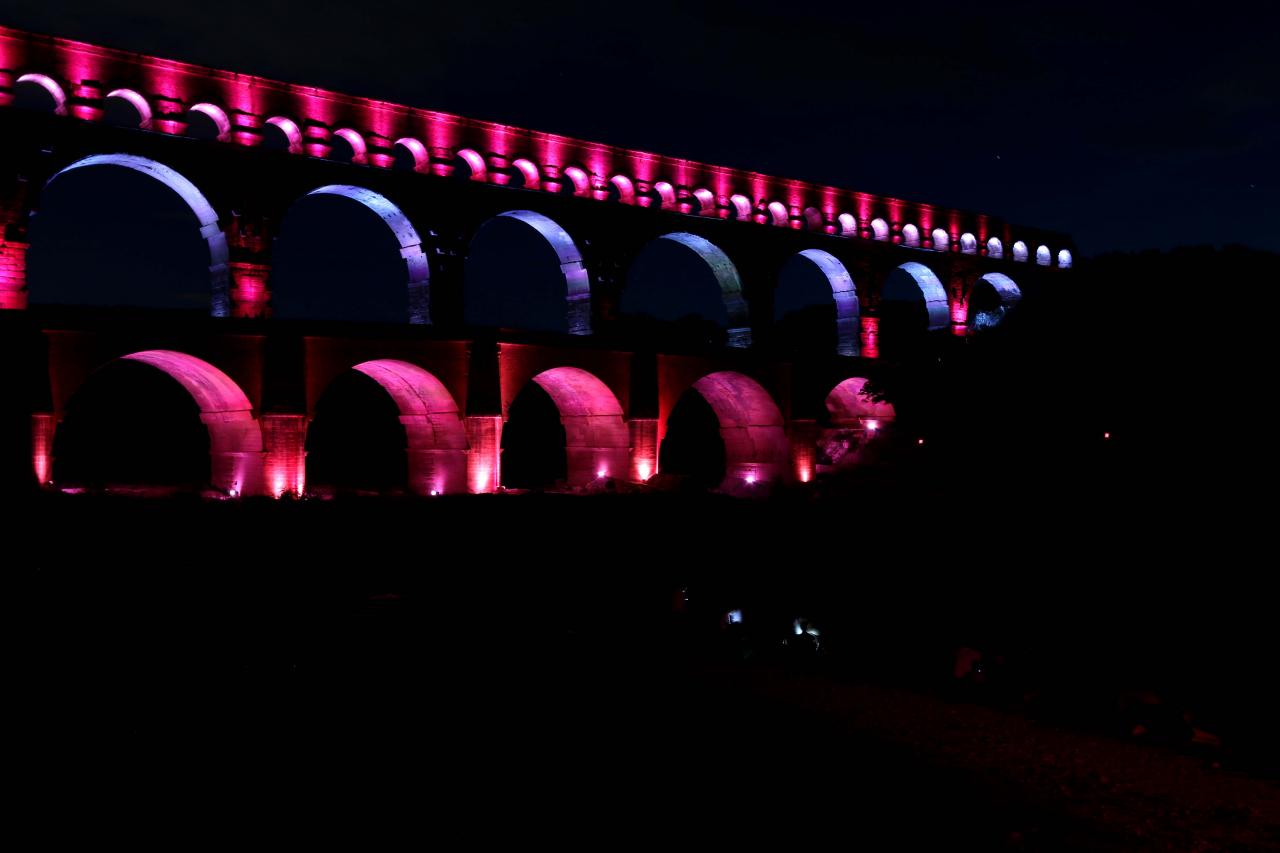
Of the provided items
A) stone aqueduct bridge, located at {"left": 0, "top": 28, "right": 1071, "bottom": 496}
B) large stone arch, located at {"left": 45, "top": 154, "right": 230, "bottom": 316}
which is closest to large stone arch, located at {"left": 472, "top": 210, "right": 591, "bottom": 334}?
stone aqueduct bridge, located at {"left": 0, "top": 28, "right": 1071, "bottom": 496}

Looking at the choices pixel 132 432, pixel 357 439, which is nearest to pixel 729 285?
pixel 357 439

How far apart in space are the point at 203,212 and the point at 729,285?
47.6 feet

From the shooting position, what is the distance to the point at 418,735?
11.0 metres

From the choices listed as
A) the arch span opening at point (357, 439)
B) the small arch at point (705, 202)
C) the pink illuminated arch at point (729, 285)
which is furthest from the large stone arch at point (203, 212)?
the small arch at point (705, 202)

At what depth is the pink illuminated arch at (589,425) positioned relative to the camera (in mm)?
28625

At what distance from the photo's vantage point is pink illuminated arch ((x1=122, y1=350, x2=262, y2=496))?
912 inches

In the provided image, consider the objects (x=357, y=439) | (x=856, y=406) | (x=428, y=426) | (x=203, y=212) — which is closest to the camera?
(x=203, y=212)

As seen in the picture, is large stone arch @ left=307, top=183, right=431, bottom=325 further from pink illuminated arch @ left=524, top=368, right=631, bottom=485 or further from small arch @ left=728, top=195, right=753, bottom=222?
small arch @ left=728, top=195, right=753, bottom=222

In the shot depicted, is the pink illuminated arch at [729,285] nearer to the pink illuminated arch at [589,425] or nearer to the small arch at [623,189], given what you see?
the small arch at [623,189]

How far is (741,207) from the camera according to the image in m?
33.3

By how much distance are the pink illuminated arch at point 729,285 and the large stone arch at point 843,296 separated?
121 inches

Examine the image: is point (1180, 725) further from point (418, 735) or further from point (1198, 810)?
point (418, 735)

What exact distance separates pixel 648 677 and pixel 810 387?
19.2 m

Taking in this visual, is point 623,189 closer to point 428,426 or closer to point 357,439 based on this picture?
point 428,426
